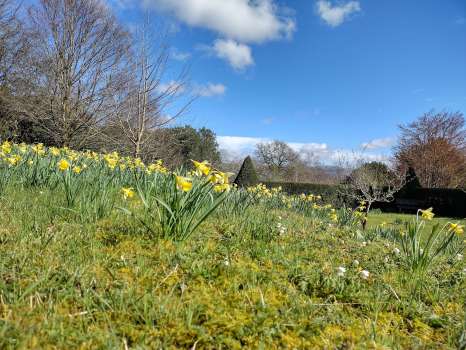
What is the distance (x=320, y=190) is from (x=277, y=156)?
2070 centimetres

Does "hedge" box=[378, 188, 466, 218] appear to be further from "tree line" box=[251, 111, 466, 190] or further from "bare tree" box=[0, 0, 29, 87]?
"bare tree" box=[0, 0, 29, 87]

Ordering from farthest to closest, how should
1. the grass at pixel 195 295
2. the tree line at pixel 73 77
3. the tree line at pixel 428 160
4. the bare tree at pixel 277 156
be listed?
the bare tree at pixel 277 156 < the tree line at pixel 428 160 < the tree line at pixel 73 77 < the grass at pixel 195 295

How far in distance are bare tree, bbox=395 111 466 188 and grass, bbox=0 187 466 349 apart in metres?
21.4

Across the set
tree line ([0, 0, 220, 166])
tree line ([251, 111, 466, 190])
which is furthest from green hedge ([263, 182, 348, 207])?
tree line ([0, 0, 220, 166])

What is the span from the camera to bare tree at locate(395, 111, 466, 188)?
69.9 ft

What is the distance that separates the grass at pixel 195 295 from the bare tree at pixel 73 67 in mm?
12132

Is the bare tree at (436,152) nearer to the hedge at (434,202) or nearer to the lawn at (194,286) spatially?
the hedge at (434,202)

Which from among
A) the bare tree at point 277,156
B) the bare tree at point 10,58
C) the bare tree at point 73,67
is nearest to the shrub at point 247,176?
the bare tree at point 73,67

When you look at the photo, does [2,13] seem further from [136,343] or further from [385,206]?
[385,206]

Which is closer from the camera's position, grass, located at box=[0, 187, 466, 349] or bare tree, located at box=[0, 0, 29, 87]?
grass, located at box=[0, 187, 466, 349]

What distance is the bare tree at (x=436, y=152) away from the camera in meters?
21.3

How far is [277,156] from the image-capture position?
36000mm

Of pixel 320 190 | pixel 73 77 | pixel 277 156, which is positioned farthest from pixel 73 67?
pixel 277 156

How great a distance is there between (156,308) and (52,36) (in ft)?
49.2
